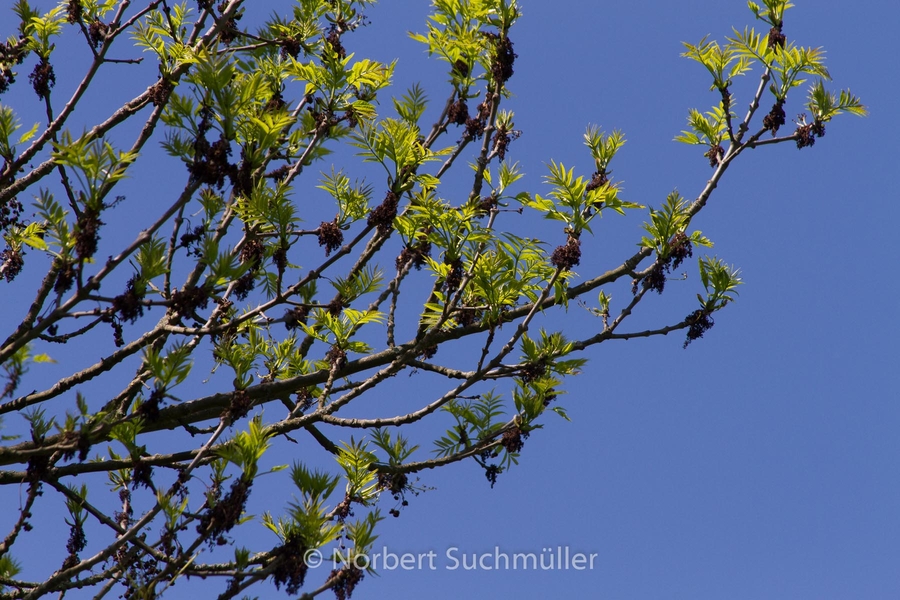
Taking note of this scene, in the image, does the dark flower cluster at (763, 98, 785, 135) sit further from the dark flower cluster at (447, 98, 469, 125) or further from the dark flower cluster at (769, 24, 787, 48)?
the dark flower cluster at (447, 98, 469, 125)

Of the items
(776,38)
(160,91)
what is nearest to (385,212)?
(160,91)

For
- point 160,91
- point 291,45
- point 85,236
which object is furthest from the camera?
point 291,45

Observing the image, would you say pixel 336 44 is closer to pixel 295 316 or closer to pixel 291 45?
pixel 291 45

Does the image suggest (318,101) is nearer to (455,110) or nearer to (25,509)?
(455,110)

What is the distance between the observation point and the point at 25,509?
4957mm

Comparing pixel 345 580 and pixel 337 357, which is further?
pixel 337 357

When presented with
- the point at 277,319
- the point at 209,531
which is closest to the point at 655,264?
the point at 277,319

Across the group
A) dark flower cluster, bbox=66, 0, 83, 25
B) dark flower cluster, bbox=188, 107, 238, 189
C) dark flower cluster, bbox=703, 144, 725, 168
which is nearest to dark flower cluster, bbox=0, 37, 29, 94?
dark flower cluster, bbox=66, 0, 83, 25

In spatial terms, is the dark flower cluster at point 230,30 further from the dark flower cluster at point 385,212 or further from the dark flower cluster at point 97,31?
the dark flower cluster at point 385,212

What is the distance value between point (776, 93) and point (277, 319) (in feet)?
11.6

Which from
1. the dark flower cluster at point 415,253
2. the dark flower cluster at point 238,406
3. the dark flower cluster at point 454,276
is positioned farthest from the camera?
the dark flower cluster at point 415,253

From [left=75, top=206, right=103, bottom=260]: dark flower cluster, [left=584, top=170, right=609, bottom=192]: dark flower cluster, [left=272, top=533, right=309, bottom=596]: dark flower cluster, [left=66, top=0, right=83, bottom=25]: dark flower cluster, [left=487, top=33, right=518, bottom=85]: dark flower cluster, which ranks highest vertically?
[left=66, top=0, right=83, bottom=25]: dark flower cluster

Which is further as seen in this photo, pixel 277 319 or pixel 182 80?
pixel 277 319

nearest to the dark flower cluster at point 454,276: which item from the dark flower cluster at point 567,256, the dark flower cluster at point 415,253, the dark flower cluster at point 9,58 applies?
the dark flower cluster at point 415,253
